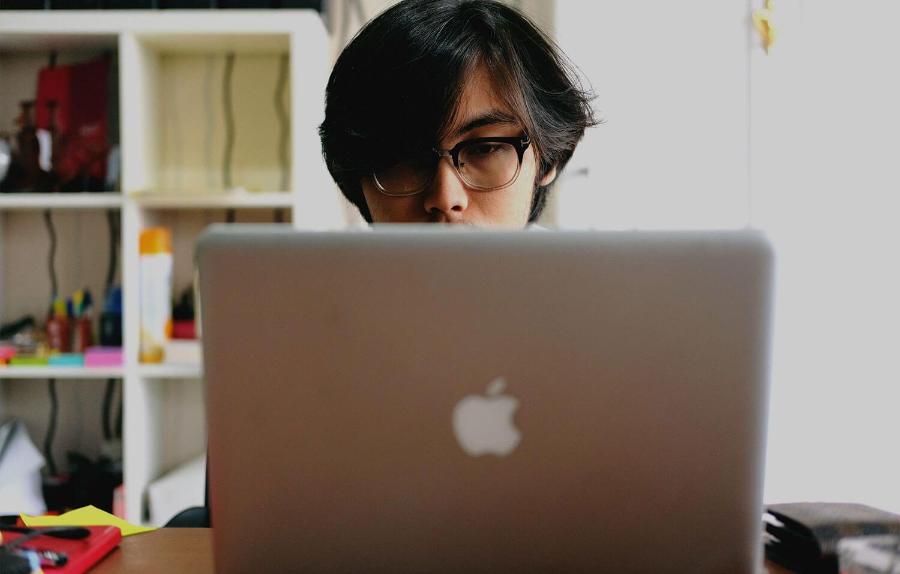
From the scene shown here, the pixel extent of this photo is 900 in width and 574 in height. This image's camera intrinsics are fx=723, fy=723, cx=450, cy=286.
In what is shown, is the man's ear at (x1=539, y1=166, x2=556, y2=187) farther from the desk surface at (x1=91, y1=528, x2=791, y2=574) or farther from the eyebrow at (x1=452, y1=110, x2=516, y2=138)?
the desk surface at (x1=91, y1=528, x2=791, y2=574)

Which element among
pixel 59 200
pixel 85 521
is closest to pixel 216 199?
pixel 59 200

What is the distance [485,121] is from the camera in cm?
119

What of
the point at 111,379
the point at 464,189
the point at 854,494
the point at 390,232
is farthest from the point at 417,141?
the point at 111,379

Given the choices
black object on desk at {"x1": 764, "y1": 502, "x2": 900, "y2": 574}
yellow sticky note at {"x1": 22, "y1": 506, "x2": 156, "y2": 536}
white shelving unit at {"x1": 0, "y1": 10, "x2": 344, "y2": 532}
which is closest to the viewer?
black object on desk at {"x1": 764, "y1": 502, "x2": 900, "y2": 574}

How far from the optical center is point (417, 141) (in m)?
1.19

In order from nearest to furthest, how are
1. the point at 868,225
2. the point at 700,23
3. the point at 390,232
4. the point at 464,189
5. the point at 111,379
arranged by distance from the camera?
the point at 390,232, the point at 464,189, the point at 868,225, the point at 700,23, the point at 111,379

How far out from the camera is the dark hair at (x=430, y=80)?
120 centimetres

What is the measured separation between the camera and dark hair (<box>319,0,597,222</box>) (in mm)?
1202

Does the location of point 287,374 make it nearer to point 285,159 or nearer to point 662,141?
point 662,141

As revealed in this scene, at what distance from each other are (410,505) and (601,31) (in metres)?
1.85

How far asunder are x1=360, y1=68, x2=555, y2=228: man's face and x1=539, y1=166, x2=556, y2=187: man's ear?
0.13m

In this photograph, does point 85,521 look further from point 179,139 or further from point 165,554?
point 179,139

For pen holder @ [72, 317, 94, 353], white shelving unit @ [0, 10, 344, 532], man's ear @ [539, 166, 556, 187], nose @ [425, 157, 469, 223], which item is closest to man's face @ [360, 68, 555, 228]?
nose @ [425, 157, 469, 223]

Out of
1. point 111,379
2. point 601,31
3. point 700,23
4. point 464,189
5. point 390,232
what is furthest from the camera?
point 111,379
